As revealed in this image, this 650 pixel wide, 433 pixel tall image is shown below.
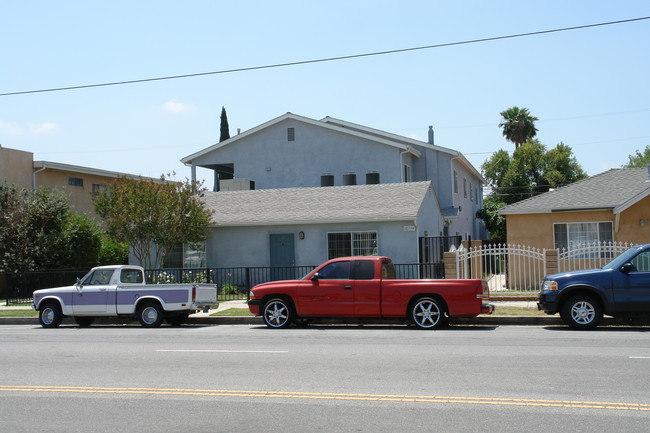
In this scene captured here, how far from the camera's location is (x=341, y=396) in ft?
26.1

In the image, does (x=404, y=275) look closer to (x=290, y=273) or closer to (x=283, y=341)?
(x=290, y=273)

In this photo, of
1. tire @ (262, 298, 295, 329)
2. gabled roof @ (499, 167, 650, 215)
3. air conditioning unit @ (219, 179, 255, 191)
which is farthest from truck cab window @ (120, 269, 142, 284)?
air conditioning unit @ (219, 179, 255, 191)

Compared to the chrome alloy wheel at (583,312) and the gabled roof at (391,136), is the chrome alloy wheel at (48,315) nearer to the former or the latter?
the chrome alloy wheel at (583,312)

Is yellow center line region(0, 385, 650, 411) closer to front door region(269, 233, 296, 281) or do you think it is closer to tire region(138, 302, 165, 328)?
tire region(138, 302, 165, 328)

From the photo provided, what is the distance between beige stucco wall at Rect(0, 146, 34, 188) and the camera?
3353 cm

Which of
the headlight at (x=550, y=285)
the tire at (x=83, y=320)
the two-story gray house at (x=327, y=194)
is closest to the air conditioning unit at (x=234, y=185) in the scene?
the two-story gray house at (x=327, y=194)

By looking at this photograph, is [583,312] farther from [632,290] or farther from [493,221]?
[493,221]

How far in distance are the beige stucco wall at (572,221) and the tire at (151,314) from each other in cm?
1370

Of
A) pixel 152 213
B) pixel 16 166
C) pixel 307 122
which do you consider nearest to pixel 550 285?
pixel 152 213

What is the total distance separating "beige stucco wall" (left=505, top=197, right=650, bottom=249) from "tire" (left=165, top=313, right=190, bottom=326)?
1286 cm

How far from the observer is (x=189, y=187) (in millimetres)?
25453

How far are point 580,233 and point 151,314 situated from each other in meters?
15.4

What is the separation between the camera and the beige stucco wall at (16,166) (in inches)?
1320

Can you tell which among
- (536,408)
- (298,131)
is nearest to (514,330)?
(536,408)
